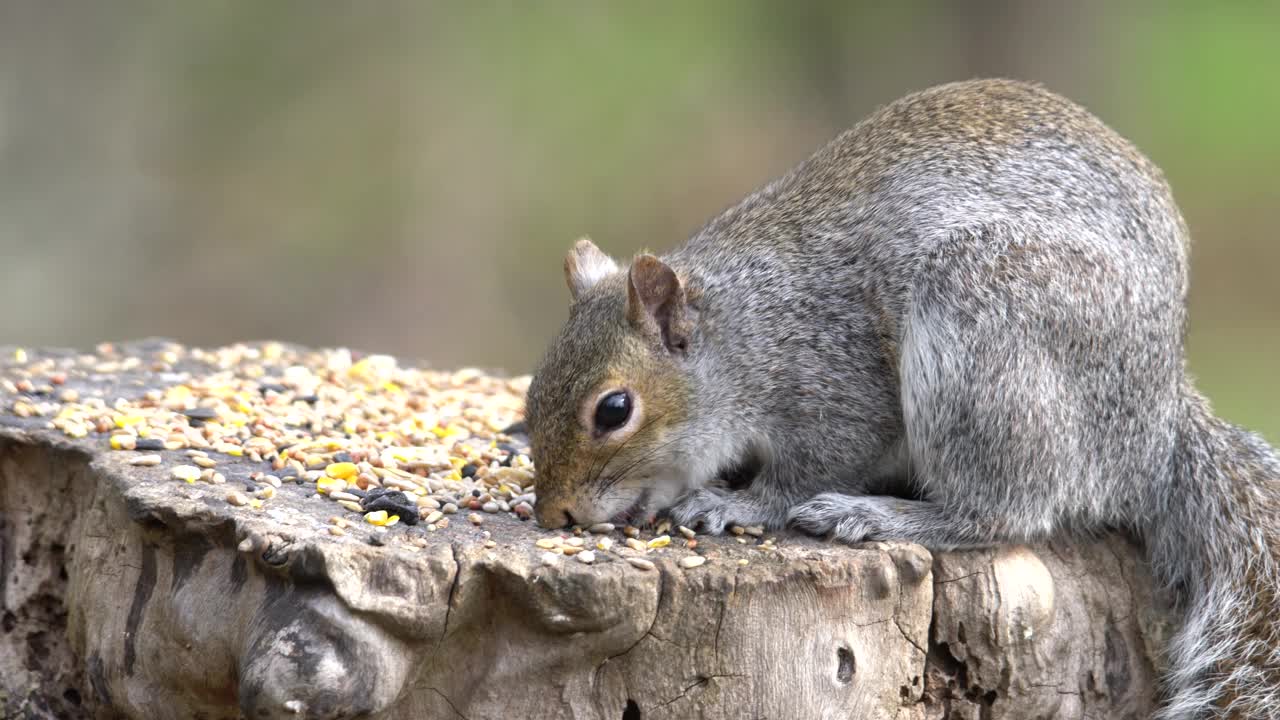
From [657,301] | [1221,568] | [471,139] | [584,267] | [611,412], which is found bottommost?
[1221,568]

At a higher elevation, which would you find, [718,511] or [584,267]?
[584,267]

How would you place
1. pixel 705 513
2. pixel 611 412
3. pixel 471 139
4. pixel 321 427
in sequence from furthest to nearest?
pixel 471 139
pixel 321 427
pixel 705 513
pixel 611 412

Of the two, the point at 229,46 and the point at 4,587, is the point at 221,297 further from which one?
the point at 4,587

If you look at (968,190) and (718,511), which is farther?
(968,190)

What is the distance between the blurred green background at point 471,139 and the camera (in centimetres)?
855

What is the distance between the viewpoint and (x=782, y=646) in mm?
2764

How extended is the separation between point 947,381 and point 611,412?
30.6 inches

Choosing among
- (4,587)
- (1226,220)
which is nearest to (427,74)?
(1226,220)

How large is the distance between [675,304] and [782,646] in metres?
0.84

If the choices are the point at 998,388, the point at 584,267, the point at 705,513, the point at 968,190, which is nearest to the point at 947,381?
the point at 998,388

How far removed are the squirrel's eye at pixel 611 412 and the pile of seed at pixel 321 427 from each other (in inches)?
8.9

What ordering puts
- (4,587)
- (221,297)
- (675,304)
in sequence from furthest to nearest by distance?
1. (221,297)
2. (4,587)
3. (675,304)

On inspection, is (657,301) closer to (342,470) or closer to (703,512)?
(703,512)

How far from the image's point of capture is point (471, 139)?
9.91 meters
